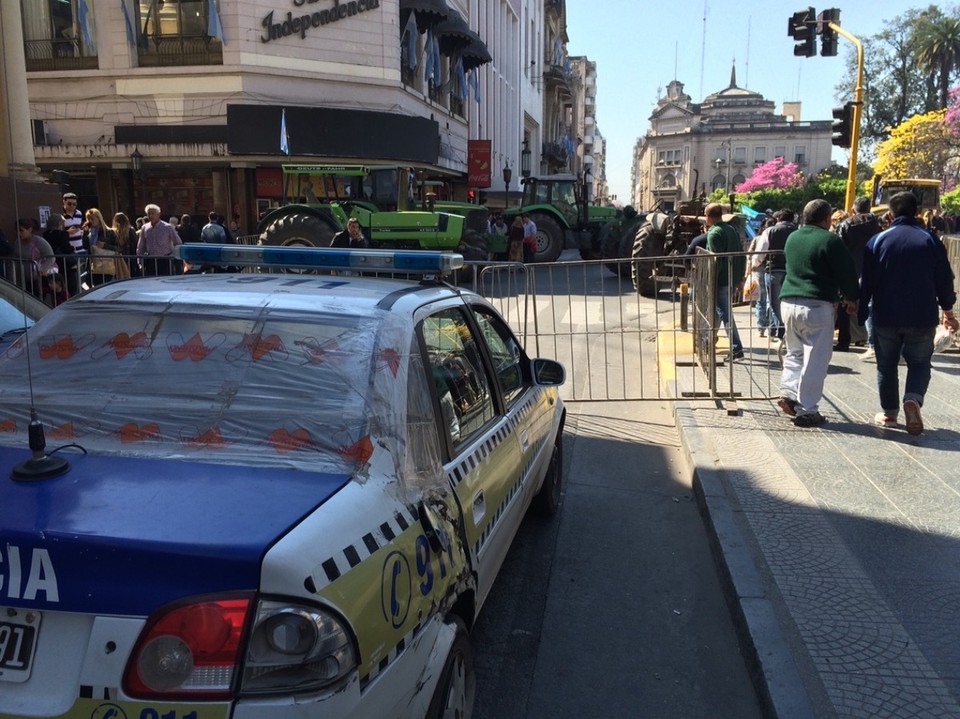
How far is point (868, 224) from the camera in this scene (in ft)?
29.9

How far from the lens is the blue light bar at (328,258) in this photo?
11.3ft

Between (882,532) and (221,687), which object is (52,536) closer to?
(221,687)

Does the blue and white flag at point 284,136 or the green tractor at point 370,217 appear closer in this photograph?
the green tractor at point 370,217

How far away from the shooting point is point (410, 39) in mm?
25844

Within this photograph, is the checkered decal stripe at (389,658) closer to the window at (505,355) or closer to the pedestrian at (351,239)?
the window at (505,355)

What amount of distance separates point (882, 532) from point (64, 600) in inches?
165

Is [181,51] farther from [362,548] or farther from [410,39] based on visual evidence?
[362,548]

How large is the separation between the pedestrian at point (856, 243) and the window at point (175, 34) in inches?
772

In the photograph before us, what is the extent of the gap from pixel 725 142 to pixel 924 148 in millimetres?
75427

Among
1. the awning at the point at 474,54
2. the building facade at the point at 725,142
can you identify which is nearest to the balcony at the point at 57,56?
the awning at the point at 474,54

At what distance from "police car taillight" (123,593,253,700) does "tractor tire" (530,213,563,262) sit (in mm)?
23135

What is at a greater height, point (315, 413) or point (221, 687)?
point (315, 413)

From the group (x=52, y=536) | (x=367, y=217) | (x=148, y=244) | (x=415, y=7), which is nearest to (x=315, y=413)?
(x=52, y=536)

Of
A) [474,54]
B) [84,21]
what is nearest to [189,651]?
[84,21]
